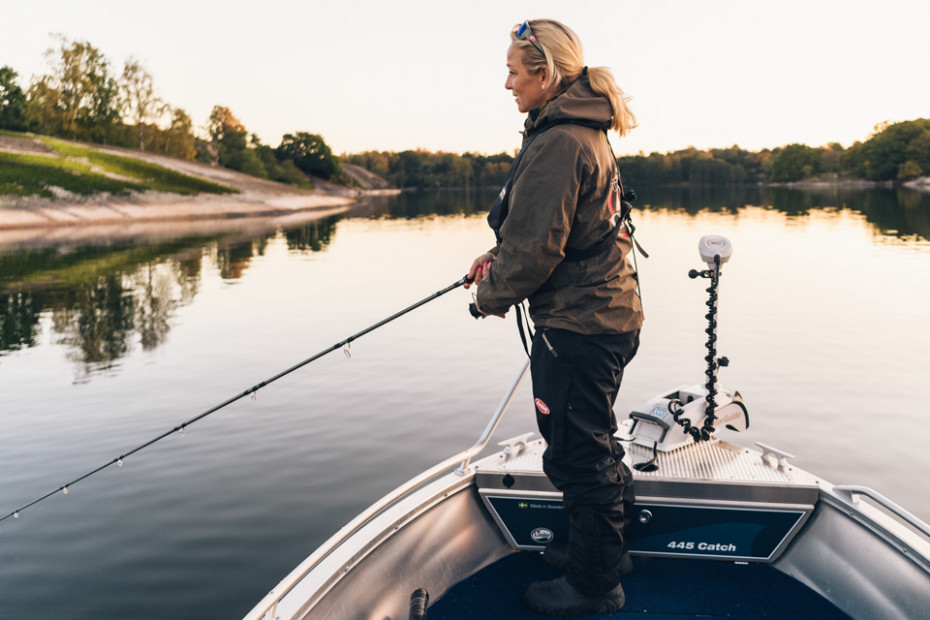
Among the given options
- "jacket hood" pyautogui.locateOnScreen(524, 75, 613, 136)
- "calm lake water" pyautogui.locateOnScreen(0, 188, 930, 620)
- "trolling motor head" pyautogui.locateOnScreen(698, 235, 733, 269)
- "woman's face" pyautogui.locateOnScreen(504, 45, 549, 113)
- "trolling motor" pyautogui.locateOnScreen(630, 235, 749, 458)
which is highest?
"woman's face" pyautogui.locateOnScreen(504, 45, 549, 113)

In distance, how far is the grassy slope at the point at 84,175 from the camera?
42875 mm

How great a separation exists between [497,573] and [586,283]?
157 centimetres

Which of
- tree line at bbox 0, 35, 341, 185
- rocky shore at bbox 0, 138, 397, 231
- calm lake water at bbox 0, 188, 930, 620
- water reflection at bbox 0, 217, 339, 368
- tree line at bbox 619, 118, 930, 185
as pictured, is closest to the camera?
calm lake water at bbox 0, 188, 930, 620

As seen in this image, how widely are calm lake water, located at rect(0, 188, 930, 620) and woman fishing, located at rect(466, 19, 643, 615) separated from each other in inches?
90.9

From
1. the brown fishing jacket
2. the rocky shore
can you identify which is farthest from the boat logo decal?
the rocky shore

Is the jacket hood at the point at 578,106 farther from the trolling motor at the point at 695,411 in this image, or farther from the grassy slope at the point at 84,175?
the grassy slope at the point at 84,175

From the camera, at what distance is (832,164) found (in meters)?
139

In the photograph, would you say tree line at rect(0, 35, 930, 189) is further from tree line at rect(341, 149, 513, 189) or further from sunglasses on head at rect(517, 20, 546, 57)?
sunglasses on head at rect(517, 20, 546, 57)

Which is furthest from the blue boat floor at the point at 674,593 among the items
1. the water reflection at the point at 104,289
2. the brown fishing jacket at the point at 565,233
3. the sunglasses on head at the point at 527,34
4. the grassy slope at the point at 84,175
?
the grassy slope at the point at 84,175

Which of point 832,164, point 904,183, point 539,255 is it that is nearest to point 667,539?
point 539,255

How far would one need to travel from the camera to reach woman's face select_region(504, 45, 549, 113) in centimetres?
264

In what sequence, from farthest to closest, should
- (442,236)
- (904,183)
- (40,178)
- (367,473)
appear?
1. (904,183)
2. (40,178)
3. (442,236)
4. (367,473)

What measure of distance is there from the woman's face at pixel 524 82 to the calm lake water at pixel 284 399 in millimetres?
3174

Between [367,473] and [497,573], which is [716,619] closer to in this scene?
[497,573]
